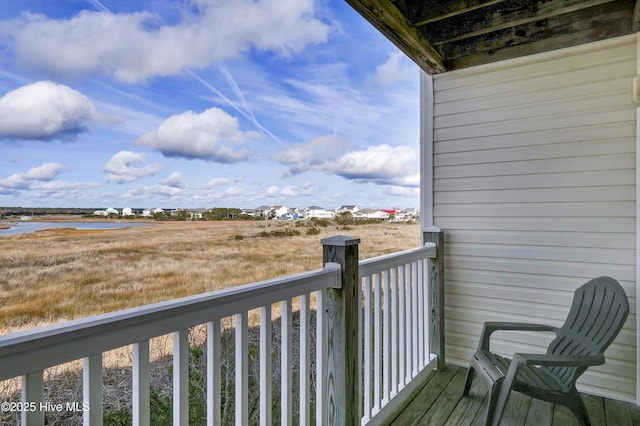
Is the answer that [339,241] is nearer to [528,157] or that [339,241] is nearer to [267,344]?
[267,344]

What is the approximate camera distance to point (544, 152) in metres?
2.81

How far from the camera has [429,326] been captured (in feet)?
9.93

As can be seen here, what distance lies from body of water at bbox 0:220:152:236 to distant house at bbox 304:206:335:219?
4.18ft

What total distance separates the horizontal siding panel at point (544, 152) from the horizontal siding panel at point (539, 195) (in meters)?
0.20

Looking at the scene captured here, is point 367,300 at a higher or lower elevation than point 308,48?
lower

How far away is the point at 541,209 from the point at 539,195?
112 millimetres

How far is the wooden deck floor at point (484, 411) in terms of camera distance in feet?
7.64

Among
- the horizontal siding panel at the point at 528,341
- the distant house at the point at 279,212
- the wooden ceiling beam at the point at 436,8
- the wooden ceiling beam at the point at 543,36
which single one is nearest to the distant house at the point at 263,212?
the distant house at the point at 279,212

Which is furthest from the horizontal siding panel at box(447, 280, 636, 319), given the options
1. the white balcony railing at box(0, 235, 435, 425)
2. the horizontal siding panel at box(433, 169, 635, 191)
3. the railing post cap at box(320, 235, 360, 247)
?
the railing post cap at box(320, 235, 360, 247)

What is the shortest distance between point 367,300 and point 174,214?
4.14 ft

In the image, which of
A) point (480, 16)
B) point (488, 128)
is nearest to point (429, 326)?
point (488, 128)

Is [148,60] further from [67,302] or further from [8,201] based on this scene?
[67,302]

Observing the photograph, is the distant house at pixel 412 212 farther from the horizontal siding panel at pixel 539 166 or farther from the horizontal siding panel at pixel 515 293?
the horizontal siding panel at pixel 515 293

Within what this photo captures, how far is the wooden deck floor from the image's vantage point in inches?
91.7
